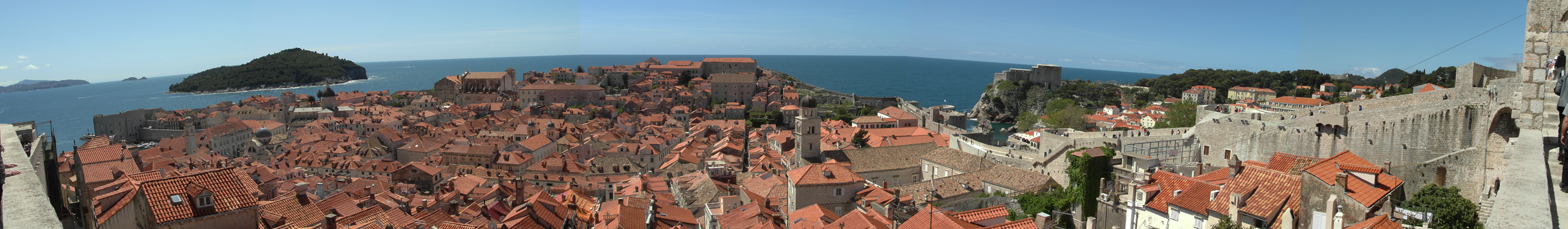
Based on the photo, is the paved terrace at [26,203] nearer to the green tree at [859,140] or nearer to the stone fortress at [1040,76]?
the green tree at [859,140]

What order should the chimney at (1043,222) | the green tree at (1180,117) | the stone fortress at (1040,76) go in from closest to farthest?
the chimney at (1043,222)
the green tree at (1180,117)
the stone fortress at (1040,76)

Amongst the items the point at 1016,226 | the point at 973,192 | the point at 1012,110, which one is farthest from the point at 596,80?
the point at 1016,226

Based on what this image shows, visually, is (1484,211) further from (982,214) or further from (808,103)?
(808,103)

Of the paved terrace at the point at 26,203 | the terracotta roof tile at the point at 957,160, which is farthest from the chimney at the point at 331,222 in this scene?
the terracotta roof tile at the point at 957,160

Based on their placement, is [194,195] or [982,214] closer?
[194,195]

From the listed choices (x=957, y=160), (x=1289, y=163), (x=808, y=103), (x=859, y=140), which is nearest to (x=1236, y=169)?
(x=1289, y=163)

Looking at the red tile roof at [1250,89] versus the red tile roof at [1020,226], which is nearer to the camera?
the red tile roof at [1020,226]

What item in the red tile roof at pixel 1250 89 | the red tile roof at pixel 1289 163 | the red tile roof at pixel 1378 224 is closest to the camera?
the red tile roof at pixel 1378 224

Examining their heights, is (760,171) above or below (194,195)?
below
